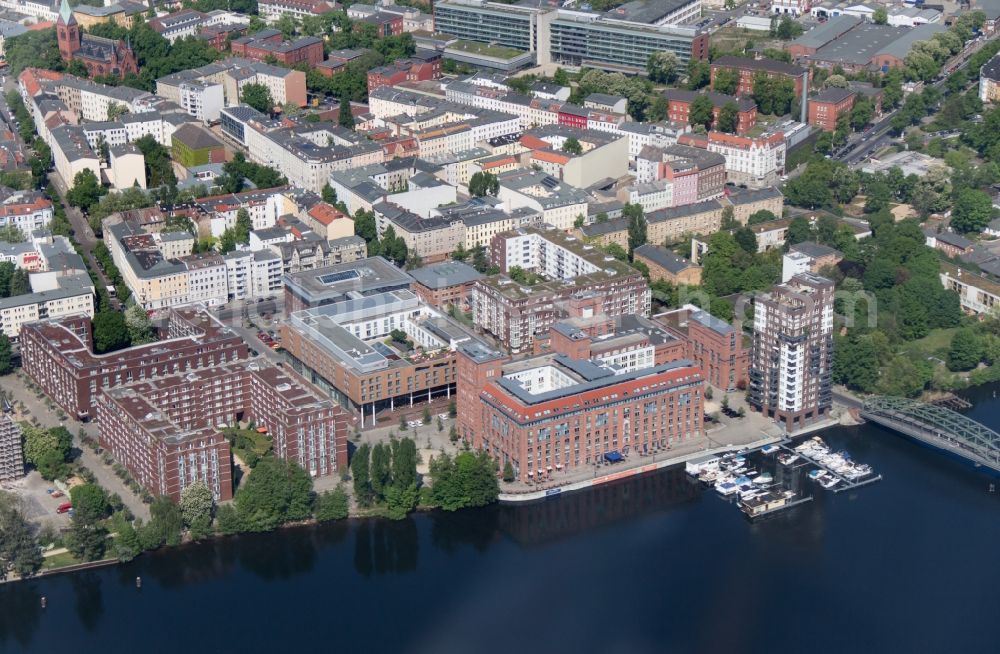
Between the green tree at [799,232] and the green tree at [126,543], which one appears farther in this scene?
the green tree at [799,232]

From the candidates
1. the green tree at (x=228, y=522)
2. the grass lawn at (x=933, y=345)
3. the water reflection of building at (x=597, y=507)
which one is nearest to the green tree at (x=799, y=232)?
the grass lawn at (x=933, y=345)

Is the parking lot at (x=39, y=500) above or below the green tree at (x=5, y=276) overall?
below

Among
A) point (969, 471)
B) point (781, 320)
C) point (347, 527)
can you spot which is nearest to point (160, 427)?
point (347, 527)

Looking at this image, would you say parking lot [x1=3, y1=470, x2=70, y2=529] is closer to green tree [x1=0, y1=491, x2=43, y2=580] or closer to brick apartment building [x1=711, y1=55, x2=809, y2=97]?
Answer: green tree [x1=0, y1=491, x2=43, y2=580]

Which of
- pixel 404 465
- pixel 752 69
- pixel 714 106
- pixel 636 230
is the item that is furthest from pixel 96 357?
pixel 752 69

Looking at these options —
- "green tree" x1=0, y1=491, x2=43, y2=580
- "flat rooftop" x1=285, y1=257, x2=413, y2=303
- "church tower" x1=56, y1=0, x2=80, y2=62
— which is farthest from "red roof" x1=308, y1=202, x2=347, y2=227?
"church tower" x1=56, y1=0, x2=80, y2=62

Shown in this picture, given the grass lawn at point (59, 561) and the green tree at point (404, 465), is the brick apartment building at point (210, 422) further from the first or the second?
the grass lawn at point (59, 561)

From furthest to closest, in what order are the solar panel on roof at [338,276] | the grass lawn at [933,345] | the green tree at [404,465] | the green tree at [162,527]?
the solar panel on roof at [338,276], the grass lawn at [933,345], the green tree at [404,465], the green tree at [162,527]
